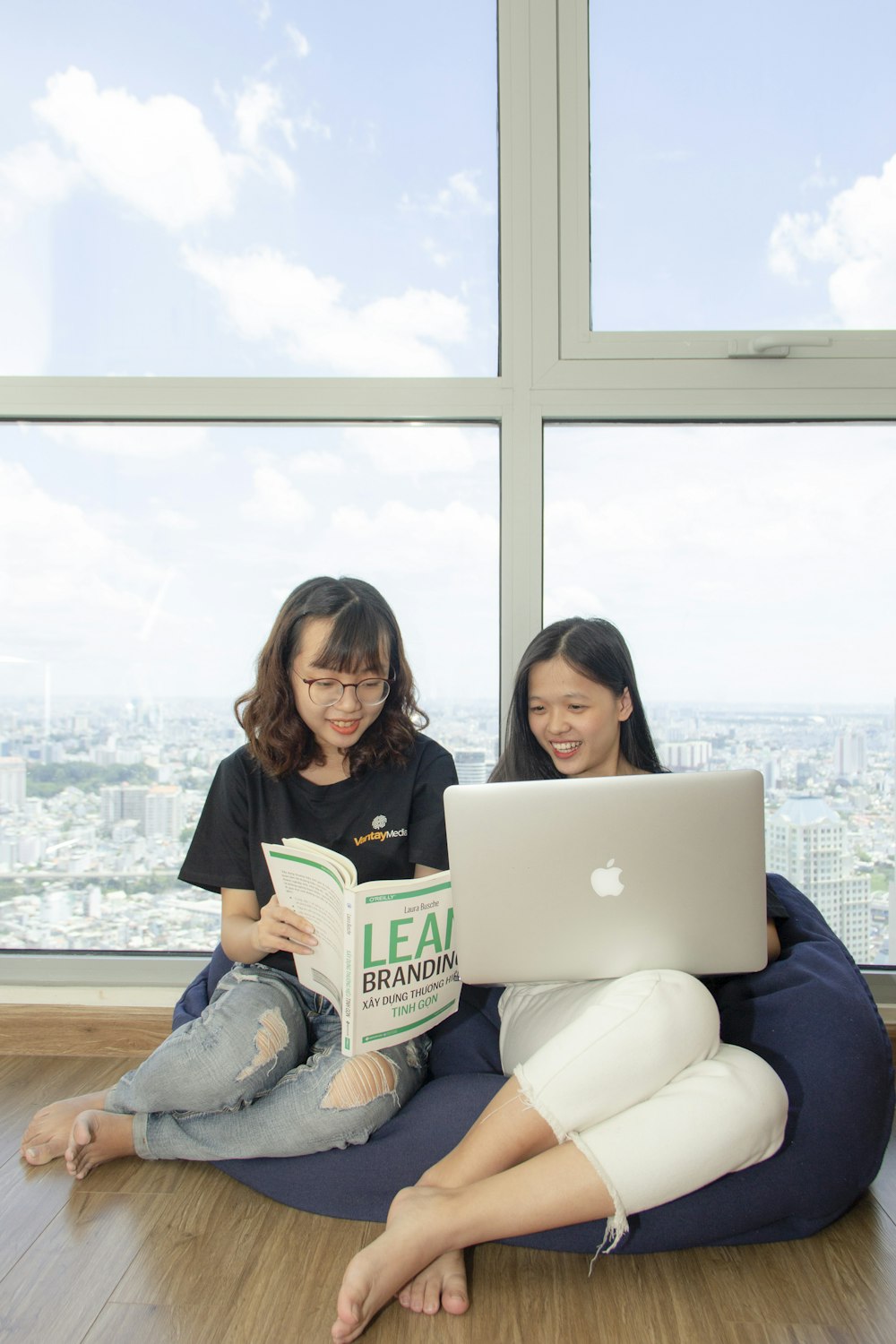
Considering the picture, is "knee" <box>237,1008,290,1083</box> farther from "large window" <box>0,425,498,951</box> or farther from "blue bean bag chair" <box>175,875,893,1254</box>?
"large window" <box>0,425,498,951</box>

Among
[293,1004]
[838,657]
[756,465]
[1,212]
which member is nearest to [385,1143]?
[293,1004]

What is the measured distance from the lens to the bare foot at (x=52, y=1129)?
4.60 feet

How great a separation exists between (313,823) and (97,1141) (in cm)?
55

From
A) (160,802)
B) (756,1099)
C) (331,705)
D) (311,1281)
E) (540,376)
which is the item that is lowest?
(311,1281)

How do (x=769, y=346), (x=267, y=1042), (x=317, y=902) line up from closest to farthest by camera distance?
(x=317, y=902) < (x=267, y=1042) < (x=769, y=346)

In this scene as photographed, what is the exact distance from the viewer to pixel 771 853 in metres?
1.99

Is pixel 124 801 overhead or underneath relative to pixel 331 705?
underneath

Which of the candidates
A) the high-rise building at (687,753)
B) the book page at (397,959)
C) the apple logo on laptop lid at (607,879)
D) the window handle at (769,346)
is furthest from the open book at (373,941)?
the window handle at (769,346)

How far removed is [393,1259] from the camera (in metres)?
1.02

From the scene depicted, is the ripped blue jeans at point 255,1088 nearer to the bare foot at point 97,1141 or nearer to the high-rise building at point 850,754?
the bare foot at point 97,1141

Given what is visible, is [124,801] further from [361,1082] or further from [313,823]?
[361,1082]

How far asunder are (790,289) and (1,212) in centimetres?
168

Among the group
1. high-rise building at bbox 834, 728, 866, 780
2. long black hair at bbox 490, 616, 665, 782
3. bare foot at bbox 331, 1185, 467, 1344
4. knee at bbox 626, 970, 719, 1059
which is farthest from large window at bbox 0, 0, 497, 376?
bare foot at bbox 331, 1185, 467, 1344

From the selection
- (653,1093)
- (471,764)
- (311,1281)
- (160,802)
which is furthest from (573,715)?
(160,802)
